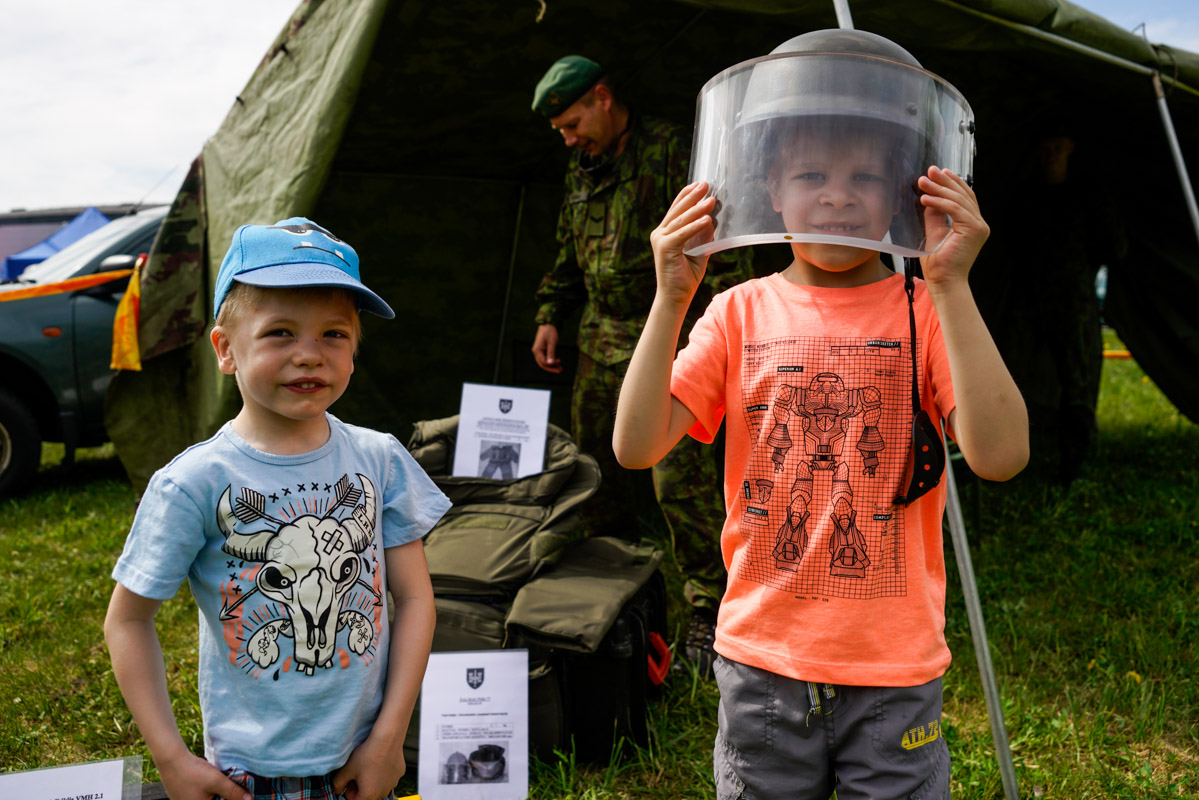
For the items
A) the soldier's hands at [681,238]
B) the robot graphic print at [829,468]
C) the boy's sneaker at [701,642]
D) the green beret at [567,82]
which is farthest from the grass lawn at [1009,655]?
the green beret at [567,82]

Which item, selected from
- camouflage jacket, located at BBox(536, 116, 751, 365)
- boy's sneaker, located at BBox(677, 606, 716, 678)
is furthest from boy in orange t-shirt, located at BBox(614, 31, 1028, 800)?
camouflage jacket, located at BBox(536, 116, 751, 365)

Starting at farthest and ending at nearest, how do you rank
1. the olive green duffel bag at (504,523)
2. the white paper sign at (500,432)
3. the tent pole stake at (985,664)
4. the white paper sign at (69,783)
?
the white paper sign at (500,432) → the olive green duffel bag at (504,523) → the tent pole stake at (985,664) → the white paper sign at (69,783)

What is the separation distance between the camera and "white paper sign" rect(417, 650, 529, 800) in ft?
7.06

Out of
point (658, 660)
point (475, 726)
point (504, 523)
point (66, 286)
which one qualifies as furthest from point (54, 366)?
point (658, 660)

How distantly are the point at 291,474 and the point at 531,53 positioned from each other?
2715 millimetres

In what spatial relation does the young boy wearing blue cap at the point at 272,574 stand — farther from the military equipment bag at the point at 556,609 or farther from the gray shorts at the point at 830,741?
the military equipment bag at the point at 556,609

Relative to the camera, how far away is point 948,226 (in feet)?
3.84

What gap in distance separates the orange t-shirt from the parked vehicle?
15.2ft

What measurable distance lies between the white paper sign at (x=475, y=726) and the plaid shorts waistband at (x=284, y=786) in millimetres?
956

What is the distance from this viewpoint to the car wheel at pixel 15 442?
15.9ft

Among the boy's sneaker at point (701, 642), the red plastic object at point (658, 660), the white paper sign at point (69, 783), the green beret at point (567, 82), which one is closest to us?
the white paper sign at point (69, 783)

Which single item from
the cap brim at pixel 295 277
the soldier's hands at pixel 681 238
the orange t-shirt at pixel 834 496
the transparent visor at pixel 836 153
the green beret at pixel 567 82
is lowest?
the orange t-shirt at pixel 834 496

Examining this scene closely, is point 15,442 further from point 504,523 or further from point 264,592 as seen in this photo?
point 264,592

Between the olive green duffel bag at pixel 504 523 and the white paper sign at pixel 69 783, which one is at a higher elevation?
the olive green duffel bag at pixel 504 523
